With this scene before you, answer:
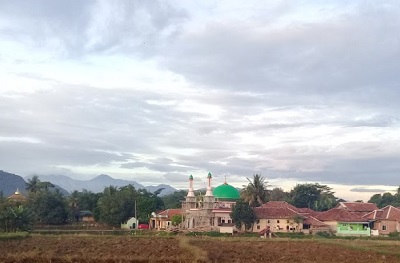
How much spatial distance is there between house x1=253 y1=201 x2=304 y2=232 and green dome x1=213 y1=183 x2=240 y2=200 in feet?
33.0

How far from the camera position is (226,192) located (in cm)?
8269

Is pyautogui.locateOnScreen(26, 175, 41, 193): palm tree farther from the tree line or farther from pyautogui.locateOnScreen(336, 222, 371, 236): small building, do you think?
pyautogui.locateOnScreen(336, 222, 371, 236): small building

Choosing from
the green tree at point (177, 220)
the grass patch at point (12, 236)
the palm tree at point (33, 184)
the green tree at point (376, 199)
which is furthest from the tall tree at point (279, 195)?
the grass patch at point (12, 236)

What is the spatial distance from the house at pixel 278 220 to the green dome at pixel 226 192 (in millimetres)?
10069

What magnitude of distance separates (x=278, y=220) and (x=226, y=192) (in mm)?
13584

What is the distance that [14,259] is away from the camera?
28.8 metres

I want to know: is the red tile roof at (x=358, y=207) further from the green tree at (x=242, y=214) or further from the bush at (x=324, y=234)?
the green tree at (x=242, y=214)

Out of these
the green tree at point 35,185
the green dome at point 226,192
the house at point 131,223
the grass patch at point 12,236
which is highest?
the green tree at point 35,185

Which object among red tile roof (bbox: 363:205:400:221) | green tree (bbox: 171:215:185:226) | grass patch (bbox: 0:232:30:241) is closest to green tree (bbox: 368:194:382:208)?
red tile roof (bbox: 363:205:400:221)

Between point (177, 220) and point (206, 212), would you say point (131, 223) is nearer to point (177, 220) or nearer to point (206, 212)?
point (177, 220)

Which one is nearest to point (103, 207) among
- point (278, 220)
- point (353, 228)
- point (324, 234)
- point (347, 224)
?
point (278, 220)

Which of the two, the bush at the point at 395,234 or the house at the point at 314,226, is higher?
the house at the point at 314,226

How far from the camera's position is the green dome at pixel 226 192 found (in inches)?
3233

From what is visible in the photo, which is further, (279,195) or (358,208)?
(279,195)
